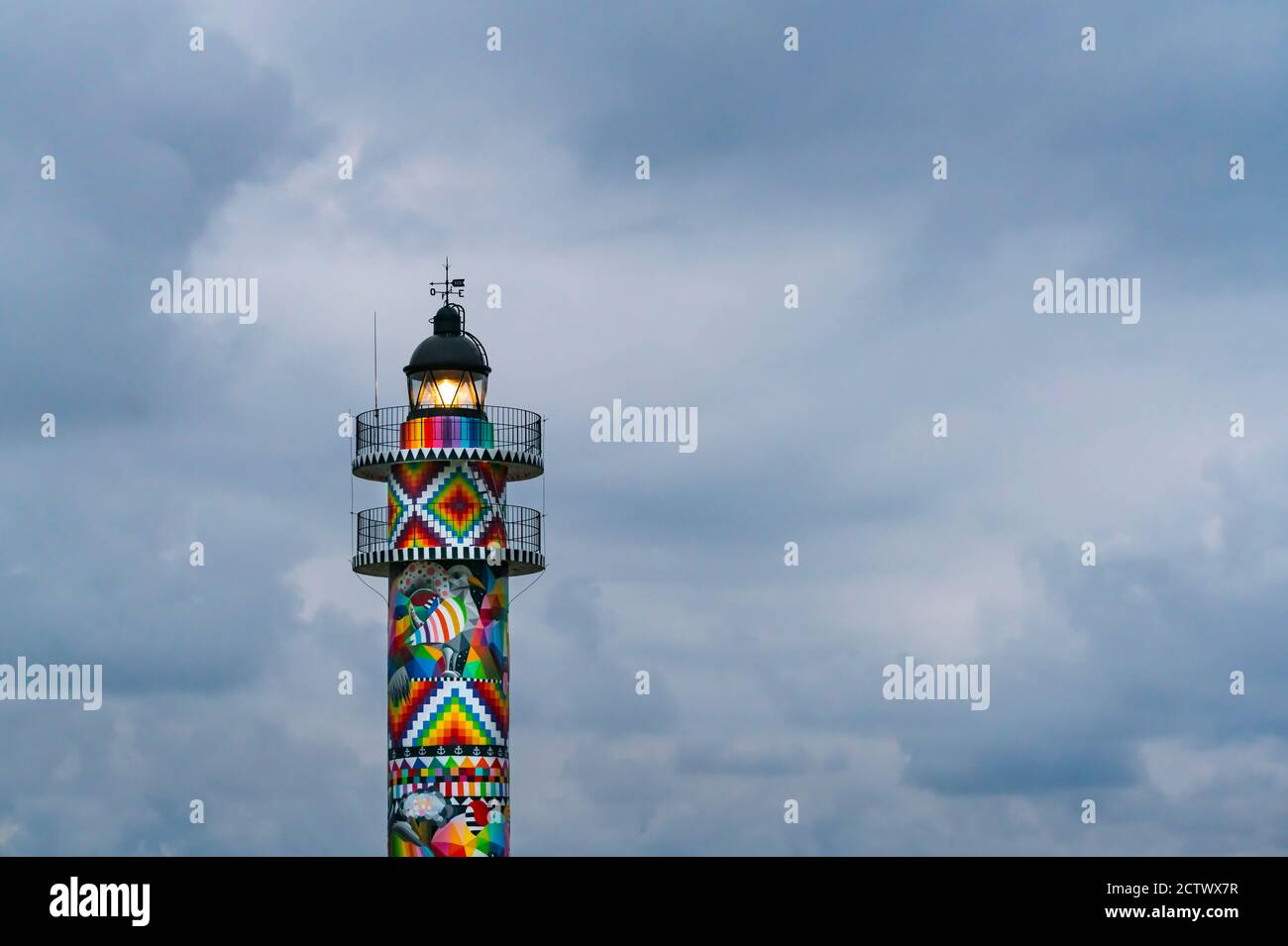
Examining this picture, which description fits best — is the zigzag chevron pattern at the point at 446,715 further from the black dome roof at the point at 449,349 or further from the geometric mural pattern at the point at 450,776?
the black dome roof at the point at 449,349

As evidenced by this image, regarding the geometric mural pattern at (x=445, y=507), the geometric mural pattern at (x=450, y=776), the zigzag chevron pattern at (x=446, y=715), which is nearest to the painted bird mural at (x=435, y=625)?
the zigzag chevron pattern at (x=446, y=715)

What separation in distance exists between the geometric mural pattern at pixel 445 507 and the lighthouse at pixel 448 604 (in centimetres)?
3

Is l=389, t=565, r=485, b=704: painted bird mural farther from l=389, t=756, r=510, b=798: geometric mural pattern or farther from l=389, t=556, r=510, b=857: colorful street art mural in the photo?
l=389, t=756, r=510, b=798: geometric mural pattern

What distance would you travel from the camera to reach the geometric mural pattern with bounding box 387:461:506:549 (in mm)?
101562

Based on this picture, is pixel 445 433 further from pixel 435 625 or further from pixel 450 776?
pixel 450 776

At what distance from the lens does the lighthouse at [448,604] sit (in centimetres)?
10062

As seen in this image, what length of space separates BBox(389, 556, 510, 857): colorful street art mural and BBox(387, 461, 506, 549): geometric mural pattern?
1.67 feet

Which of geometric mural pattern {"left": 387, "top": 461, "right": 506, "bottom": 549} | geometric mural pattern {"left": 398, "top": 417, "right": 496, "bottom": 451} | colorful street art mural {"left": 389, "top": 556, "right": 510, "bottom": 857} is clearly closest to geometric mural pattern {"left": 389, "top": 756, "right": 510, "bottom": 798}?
colorful street art mural {"left": 389, "top": 556, "right": 510, "bottom": 857}

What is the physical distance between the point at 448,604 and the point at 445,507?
2.95m

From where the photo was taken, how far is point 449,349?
104m
